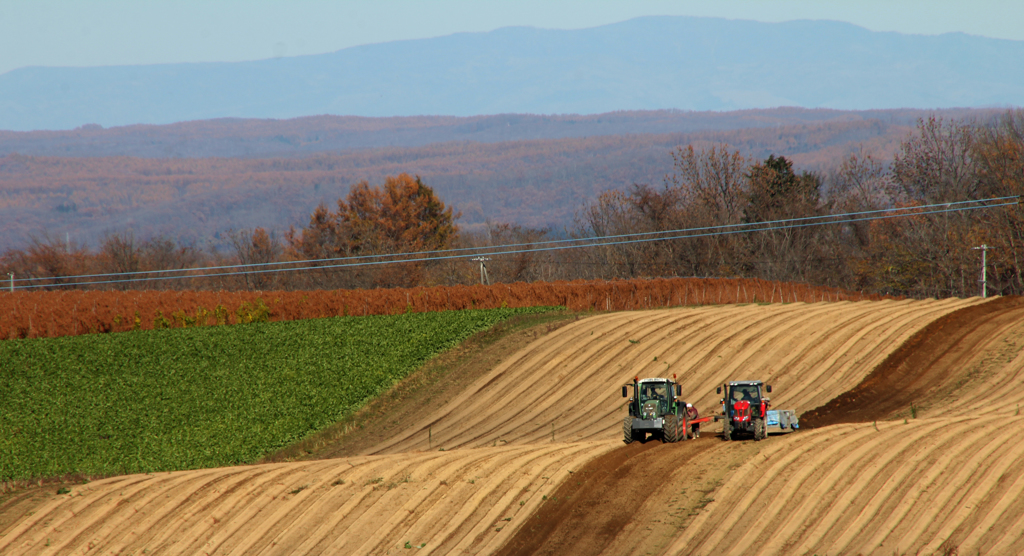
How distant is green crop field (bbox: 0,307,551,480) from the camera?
73.6 ft

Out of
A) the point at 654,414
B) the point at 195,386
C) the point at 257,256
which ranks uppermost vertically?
the point at 654,414

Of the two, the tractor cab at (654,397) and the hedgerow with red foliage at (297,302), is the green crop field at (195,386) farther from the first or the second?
the tractor cab at (654,397)

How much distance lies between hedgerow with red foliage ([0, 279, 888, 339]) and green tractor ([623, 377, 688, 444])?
22.5 meters

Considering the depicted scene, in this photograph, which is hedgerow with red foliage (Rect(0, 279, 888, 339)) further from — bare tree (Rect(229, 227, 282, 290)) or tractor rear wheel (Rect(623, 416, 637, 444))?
bare tree (Rect(229, 227, 282, 290))

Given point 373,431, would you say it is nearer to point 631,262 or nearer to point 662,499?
point 662,499

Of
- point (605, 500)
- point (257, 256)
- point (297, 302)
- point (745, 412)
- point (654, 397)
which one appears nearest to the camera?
point (605, 500)

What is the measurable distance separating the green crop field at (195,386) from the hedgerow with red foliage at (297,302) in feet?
12.7

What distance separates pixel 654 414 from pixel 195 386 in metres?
17.3

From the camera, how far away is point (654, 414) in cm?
1805

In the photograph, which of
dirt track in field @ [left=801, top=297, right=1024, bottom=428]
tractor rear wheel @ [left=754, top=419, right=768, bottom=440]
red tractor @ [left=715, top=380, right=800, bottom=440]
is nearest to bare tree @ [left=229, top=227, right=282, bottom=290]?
dirt track in field @ [left=801, top=297, right=1024, bottom=428]

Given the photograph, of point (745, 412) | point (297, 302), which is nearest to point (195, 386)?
point (297, 302)

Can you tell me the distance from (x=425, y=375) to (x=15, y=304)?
80.1 ft

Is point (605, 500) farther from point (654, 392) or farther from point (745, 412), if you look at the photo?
point (745, 412)

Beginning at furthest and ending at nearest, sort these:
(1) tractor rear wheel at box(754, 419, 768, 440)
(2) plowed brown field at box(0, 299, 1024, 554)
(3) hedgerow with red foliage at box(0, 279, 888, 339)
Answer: (3) hedgerow with red foliage at box(0, 279, 888, 339) → (1) tractor rear wheel at box(754, 419, 768, 440) → (2) plowed brown field at box(0, 299, 1024, 554)
